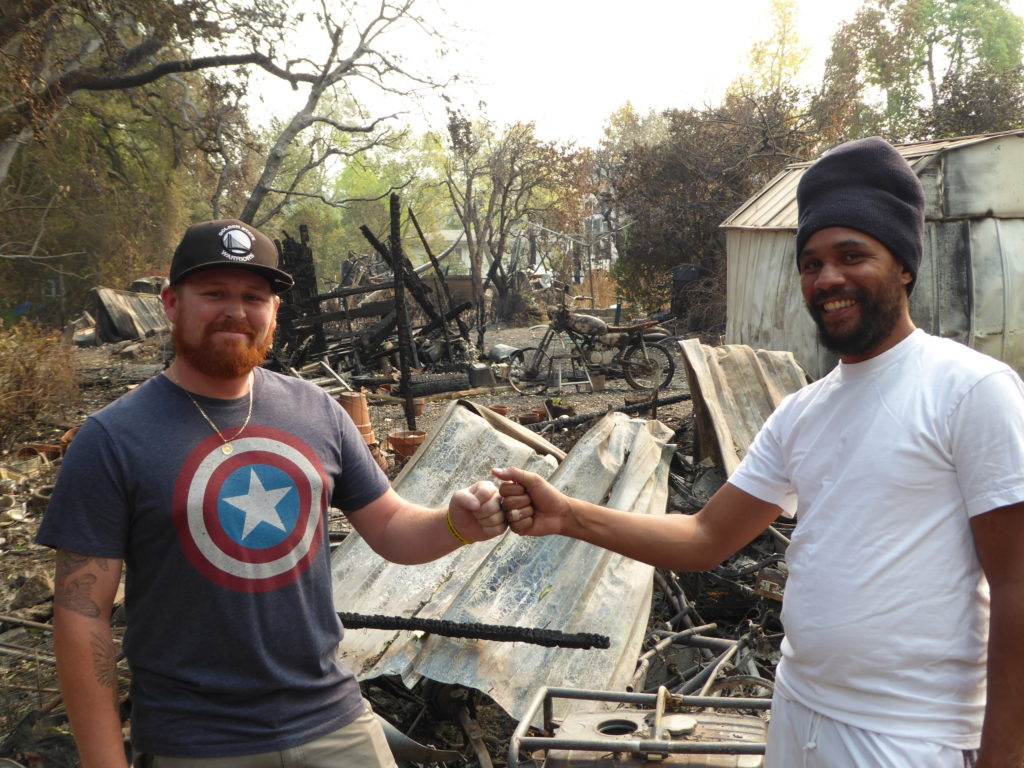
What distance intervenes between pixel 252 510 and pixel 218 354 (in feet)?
1.38

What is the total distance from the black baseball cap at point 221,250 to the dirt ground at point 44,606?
2.57 meters

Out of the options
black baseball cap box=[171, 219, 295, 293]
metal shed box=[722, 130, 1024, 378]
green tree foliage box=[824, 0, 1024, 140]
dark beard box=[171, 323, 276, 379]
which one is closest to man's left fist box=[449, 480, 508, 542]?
dark beard box=[171, 323, 276, 379]

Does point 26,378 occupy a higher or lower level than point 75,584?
lower

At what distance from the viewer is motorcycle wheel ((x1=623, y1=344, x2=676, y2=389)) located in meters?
14.9

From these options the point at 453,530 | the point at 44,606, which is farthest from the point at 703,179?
the point at 453,530

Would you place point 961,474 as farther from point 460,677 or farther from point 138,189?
point 138,189

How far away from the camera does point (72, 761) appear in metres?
3.53

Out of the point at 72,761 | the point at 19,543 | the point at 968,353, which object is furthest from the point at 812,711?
the point at 19,543

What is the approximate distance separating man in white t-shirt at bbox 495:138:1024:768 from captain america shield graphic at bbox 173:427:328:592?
1.24 meters

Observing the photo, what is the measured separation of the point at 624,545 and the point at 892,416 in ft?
3.00

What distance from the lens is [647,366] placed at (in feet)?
49.4

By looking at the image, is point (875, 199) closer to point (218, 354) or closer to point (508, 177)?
point (218, 354)

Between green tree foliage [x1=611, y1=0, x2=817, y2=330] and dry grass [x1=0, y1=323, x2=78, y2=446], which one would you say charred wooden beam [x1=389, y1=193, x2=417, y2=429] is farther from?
green tree foliage [x1=611, y1=0, x2=817, y2=330]

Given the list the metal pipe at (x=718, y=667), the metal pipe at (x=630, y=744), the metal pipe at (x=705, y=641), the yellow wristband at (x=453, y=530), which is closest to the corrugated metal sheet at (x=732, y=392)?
the metal pipe at (x=705, y=641)
